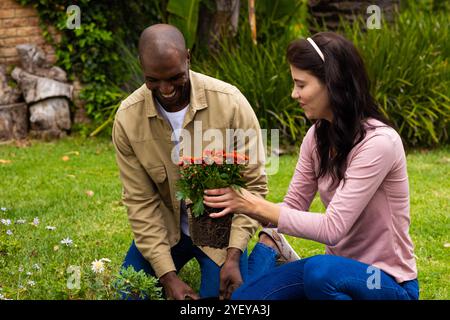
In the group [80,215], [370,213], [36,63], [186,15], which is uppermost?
[186,15]

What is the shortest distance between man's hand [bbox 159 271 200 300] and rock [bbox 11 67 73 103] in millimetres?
5874

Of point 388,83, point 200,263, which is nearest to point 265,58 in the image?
point 388,83

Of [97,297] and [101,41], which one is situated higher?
[101,41]

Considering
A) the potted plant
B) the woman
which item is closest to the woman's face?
the woman

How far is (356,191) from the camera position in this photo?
3494 millimetres

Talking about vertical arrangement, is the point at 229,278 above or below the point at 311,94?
below

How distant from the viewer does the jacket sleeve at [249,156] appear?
165 inches

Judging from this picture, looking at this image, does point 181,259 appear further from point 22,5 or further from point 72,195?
point 22,5

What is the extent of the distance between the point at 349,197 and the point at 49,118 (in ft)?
22.1

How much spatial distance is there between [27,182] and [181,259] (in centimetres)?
333

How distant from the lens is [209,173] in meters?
3.60

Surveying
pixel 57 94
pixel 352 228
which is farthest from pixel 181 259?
pixel 57 94

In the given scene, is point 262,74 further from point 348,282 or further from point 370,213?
point 348,282

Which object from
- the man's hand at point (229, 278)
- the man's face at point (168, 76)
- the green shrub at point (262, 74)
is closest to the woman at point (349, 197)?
the man's hand at point (229, 278)
